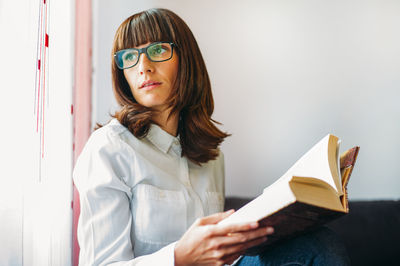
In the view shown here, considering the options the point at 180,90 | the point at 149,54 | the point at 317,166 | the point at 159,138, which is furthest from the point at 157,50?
the point at 317,166

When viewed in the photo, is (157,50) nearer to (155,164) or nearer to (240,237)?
(155,164)

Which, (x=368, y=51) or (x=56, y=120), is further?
(x=368, y=51)

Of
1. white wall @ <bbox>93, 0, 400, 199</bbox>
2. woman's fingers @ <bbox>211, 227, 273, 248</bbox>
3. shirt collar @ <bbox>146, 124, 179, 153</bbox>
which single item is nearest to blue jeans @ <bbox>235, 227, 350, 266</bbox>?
woman's fingers @ <bbox>211, 227, 273, 248</bbox>

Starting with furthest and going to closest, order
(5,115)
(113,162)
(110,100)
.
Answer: (110,100)
(113,162)
(5,115)

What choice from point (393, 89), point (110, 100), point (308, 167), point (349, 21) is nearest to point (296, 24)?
point (349, 21)

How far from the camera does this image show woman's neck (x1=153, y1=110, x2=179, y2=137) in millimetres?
1100

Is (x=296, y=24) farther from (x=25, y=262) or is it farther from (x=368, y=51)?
(x=25, y=262)

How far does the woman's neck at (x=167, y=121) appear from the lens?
110cm

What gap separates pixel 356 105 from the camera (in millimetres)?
1551

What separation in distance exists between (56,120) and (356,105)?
46.0 inches

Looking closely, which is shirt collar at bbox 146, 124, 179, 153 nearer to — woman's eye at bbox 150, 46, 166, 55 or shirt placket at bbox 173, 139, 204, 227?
shirt placket at bbox 173, 139, 204, 227

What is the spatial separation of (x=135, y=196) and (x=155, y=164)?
4.4 inches

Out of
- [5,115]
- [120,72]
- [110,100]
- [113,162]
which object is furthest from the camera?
[110,100]

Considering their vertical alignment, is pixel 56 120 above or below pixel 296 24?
below
